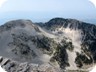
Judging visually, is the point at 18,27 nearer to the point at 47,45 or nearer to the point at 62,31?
the point at 47,45

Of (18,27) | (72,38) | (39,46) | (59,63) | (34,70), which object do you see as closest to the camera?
(34,70)

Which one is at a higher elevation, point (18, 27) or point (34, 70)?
point (34, 70)

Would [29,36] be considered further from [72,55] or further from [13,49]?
[72,55]

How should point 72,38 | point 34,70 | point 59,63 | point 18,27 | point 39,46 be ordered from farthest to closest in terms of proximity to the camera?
point 72,38, point 18,27, point 39,46, point 59,63, point 34,70

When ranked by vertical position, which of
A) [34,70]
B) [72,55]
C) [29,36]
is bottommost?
[72,55]

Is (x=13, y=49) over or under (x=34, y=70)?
under

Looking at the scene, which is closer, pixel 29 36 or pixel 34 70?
pixel 34 70

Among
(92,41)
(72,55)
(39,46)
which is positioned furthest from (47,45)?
(92,41)

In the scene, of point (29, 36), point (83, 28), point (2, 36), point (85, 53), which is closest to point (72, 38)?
point (83, 28)

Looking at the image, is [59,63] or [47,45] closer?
[59,63]
